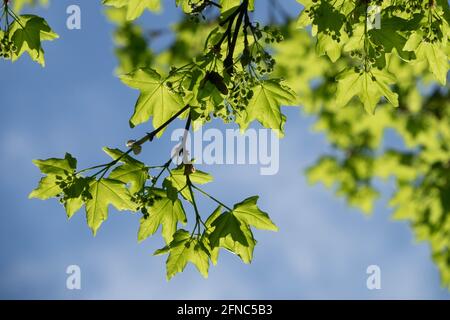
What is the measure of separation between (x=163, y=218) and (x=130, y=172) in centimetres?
28

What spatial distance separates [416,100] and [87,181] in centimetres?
756

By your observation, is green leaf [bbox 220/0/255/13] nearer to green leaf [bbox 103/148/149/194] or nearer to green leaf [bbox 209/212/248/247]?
green leaf [bbox 103/148/149/194]

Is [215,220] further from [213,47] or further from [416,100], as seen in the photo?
[416,100]

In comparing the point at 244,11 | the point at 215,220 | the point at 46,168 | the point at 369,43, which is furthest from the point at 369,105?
the point at 46,168

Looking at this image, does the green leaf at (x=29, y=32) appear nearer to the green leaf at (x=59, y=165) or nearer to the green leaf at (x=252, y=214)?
the green leaf at (x=59, y=165)

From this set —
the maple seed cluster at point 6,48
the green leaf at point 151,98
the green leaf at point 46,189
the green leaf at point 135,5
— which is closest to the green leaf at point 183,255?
the green leaf at point 151,98

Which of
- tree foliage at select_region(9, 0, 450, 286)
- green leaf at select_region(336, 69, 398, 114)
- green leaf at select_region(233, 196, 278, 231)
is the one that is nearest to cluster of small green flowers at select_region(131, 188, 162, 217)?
tree foliage at select_region(9, 0, 450, 286)

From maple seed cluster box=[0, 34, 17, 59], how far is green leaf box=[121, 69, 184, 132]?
2.07 ft

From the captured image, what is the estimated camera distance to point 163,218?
2.54 metres

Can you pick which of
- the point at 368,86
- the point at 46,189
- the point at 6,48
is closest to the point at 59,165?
the point at 46,189

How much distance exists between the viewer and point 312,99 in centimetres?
886

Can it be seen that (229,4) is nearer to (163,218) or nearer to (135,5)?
(135,5)

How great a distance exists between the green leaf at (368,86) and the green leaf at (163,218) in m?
1.05

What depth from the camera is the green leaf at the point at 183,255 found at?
8.20 feet
